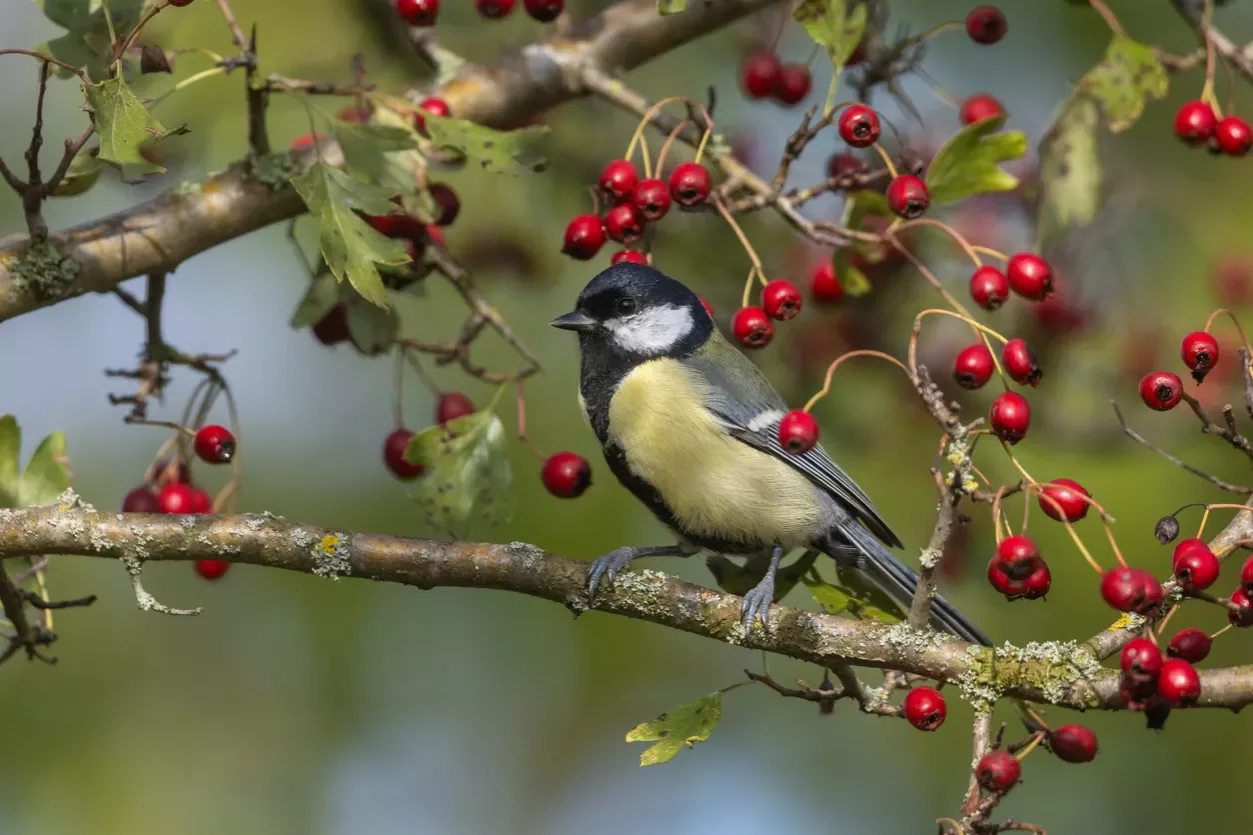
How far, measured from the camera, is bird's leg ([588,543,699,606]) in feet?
6.73

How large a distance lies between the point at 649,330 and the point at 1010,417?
1.25m

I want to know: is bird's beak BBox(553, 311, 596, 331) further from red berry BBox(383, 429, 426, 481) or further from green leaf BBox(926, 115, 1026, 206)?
green leaf BBox(926, 115, 1026, 206)

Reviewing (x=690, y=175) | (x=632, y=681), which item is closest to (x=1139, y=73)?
(x=690, y=175)

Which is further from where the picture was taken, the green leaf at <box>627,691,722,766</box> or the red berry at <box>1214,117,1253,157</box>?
the red berry at <box>1214,117,1253,157</box>

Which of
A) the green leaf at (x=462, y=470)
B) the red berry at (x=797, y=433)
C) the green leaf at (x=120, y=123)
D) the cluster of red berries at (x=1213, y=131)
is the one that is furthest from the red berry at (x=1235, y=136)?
the green leaf at (x=120, y=123)

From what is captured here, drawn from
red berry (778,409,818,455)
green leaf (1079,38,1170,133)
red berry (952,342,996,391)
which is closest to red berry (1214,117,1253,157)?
green leaf (1079,38,1170,133)

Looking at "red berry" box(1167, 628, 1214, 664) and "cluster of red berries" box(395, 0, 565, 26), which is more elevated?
"cluster of red berries" box(395, 0, 565, 26)

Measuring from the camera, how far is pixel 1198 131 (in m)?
2.45

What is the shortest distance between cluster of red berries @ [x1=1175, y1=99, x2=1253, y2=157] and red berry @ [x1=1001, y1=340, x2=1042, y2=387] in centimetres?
89

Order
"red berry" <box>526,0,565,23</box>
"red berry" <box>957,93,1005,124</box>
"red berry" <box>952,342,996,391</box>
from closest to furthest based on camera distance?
"red berry" <box>952,342,996,391</box>
"red berry" <box>526,0,565,23</box>
"red berry" <box>957,93,1005,124</box>

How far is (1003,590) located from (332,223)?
4.00ft

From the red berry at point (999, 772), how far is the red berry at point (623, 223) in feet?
3.75

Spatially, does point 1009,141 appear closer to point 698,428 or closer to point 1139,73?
point 1139,73

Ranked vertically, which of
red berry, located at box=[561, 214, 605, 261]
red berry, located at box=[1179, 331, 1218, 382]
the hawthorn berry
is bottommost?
red berry, located at box=[561, 214, 605, 261]
